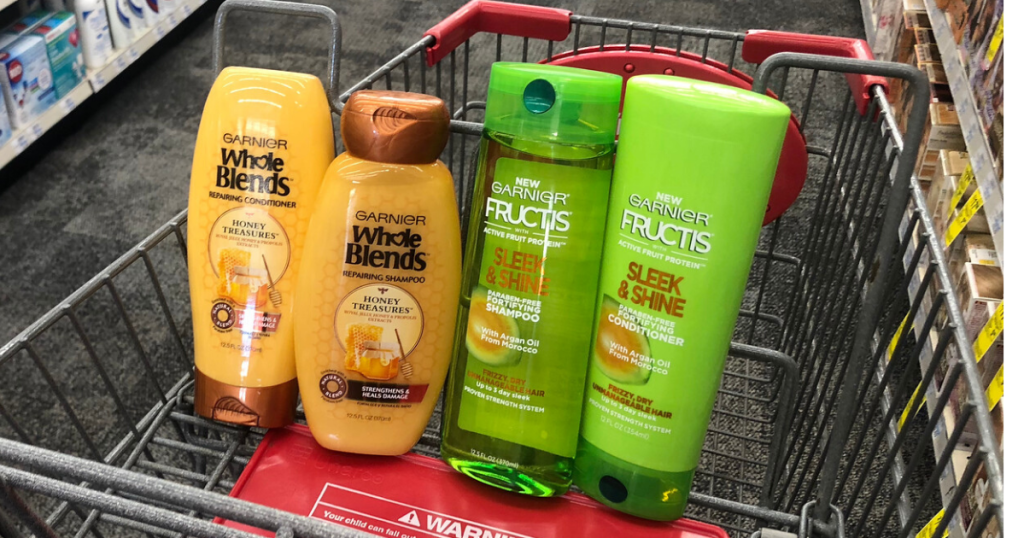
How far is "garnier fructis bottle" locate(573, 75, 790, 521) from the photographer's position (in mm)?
521

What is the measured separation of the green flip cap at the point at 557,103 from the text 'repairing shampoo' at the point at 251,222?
194 mm

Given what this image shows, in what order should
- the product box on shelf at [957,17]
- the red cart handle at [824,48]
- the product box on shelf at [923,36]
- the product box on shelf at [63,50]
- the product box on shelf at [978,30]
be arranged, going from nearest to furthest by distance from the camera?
the red cart handle at [824,48] < the product box on shelf at [978,30] < the product box on shelf at [957,17] < the product box on shelf at [923,36] < the product box on shelf at [63,50]

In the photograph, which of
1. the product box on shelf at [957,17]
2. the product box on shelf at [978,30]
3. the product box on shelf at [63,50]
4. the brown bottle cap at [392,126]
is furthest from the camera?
the product box on shelf at [63,50]

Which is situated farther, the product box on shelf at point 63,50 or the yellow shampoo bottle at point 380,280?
the product box on shelf at point 63,50

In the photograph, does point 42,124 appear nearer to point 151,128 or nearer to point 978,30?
point 151,128

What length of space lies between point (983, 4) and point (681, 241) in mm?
1178

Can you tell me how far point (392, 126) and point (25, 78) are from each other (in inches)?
80.3

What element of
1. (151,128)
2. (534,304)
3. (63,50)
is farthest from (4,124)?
(534,304)

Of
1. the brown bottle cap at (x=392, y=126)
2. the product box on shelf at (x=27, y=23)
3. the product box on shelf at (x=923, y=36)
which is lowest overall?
the product box on shelf at (x=27, y=23)

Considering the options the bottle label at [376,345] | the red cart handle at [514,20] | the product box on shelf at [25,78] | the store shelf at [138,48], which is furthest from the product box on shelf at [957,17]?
the store shelf at [138,48]

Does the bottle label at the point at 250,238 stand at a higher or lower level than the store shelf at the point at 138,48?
higher

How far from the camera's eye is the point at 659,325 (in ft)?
1.87

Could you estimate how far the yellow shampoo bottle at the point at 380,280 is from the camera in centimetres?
62

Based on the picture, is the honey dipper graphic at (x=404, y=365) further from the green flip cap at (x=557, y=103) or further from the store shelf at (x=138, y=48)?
the store shelf at (x=138, y=48)
